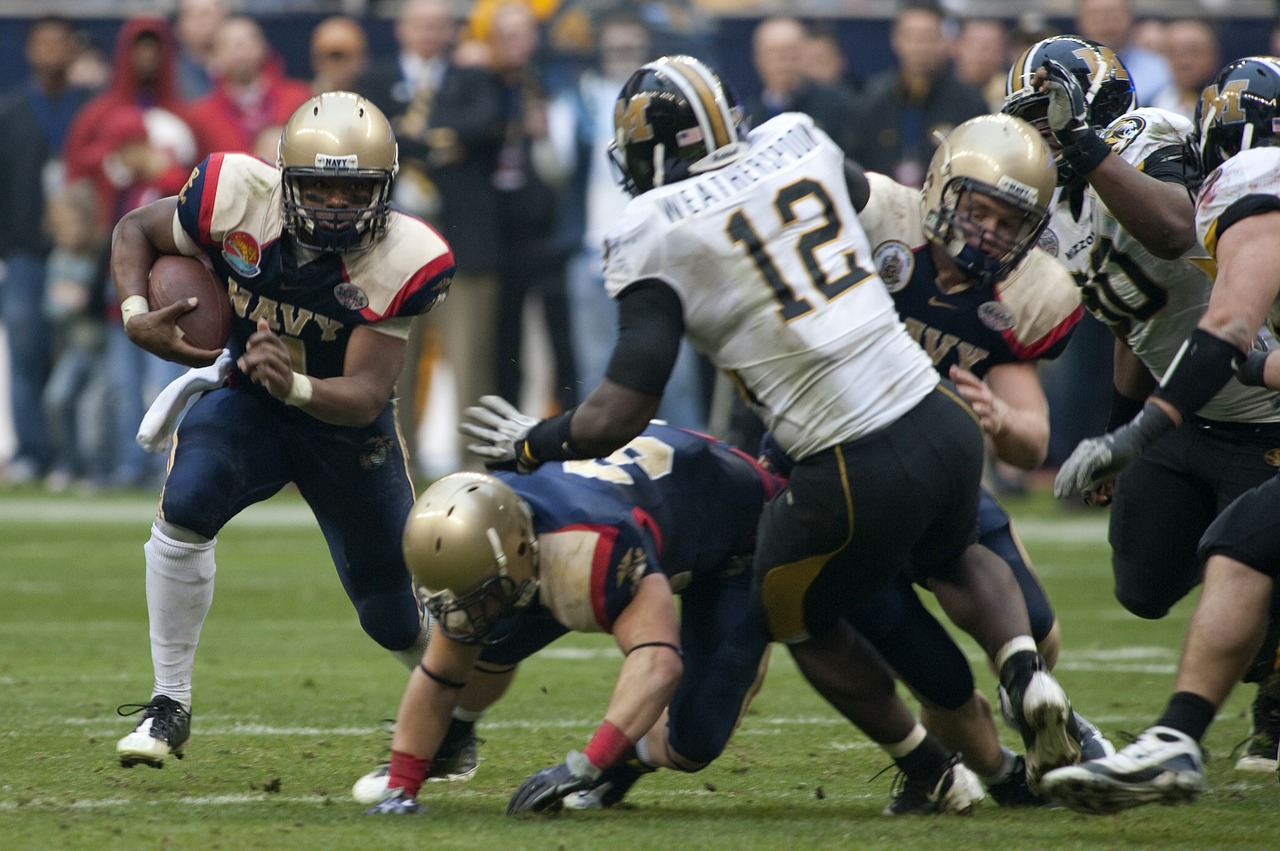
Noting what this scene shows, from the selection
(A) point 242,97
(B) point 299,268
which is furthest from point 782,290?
(A) point 242,97

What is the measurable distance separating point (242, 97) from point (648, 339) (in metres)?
7.03

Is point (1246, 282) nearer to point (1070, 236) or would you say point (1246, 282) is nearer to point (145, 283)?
point (1070, 236)

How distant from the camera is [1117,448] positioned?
383 centimetres

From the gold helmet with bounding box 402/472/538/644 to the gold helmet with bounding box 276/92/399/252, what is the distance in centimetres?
89

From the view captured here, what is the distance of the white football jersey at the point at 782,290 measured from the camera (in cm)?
378

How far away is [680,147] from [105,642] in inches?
137

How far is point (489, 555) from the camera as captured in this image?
381cm

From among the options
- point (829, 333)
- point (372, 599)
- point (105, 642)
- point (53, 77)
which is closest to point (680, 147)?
point (829, 333)

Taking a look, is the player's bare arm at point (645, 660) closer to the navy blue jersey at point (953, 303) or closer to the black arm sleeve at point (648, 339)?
the black arm sleeve at point (648, 339)

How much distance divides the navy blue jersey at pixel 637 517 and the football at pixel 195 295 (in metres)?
0.93

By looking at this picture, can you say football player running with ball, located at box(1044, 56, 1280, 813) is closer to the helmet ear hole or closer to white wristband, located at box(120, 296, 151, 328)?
the helmet ear hole

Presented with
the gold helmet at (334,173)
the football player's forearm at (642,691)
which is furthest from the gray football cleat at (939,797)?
the gold helmet at (334,173)

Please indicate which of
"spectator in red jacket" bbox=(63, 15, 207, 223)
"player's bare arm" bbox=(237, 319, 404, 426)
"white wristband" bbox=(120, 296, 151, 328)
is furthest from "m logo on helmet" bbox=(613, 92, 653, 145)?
"spectator in red jacket" bbox=(63, 15, 207, 223)

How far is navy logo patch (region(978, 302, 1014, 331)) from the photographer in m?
4.32
